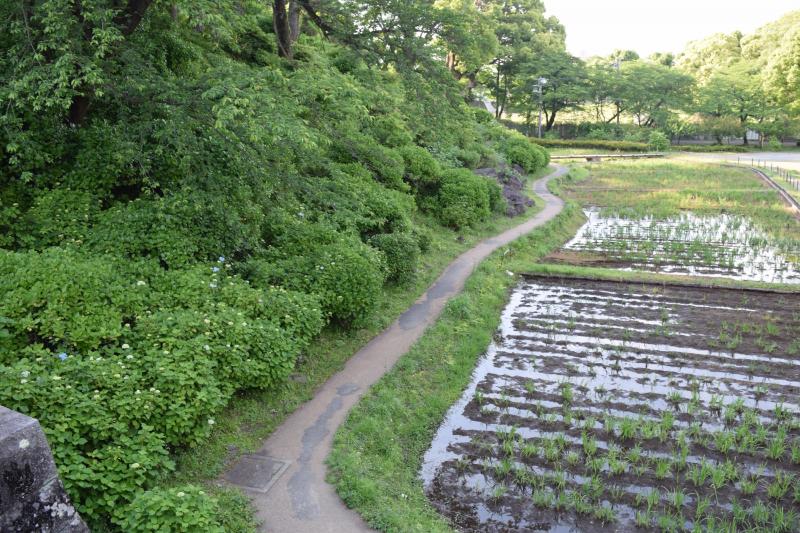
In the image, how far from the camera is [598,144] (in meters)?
47.3

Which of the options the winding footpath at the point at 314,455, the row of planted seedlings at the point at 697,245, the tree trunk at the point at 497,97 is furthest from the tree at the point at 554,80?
the winding footpath at the point at 314,455

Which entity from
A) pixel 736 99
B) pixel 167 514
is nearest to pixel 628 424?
pixel 167 514

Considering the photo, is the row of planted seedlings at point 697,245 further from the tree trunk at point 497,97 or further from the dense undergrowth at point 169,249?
the tree trunk at point 497,97

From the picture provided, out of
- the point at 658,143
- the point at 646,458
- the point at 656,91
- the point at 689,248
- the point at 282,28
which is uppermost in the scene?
the point at 656,91

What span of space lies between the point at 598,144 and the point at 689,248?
107ft

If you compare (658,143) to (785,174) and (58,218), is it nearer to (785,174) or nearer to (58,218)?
(785,174)

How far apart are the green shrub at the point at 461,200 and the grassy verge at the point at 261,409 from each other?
484 cm

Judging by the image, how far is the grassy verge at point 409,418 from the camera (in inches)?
239

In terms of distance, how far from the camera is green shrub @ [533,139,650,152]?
4628 cm

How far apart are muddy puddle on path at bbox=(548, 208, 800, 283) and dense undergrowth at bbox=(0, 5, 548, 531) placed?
628 cm

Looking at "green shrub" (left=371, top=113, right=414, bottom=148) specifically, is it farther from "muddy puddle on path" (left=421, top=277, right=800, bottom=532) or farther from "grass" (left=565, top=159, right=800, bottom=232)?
"grass" (left=565, top=159, right=800, bottom=232)

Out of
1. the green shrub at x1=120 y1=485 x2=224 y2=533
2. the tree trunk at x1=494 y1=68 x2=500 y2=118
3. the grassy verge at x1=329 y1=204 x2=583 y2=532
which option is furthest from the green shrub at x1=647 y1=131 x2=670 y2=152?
the green shrub at x1=120 y1=485 x2=224 y2=533

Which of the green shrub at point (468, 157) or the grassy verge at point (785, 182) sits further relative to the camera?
the grassy verge at point (785, 182)

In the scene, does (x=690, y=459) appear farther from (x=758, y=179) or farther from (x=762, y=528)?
(x=758, y=179)
